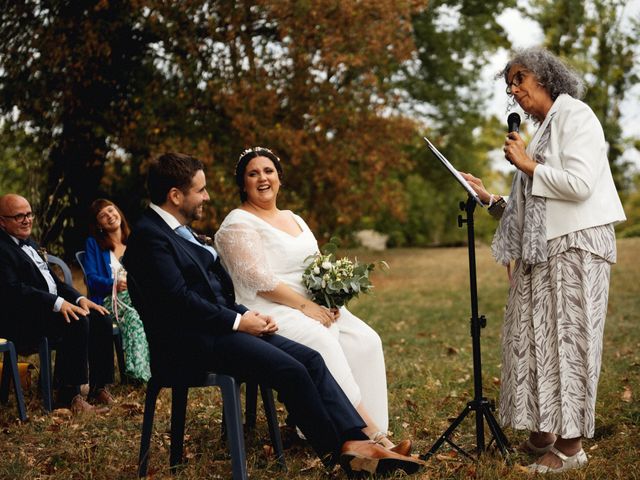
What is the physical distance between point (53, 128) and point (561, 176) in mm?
11351

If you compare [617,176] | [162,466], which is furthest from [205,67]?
[617,176]

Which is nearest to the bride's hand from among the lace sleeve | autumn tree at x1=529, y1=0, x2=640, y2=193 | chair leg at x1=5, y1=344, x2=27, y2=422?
the lace sleeve

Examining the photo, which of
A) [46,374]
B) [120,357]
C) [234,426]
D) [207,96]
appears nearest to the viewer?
[234,426]

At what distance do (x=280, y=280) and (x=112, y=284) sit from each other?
2.46 m

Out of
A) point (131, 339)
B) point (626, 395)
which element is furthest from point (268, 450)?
point (626, 395)

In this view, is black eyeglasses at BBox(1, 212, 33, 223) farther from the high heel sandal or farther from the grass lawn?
the high heel sandal

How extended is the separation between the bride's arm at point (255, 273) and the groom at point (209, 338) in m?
0.52

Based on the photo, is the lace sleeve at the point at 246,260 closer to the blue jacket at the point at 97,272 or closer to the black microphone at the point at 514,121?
Result: the black microphone at the point at 514,121

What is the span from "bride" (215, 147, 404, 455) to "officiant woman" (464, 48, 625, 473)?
2.96 feet

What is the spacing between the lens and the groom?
3934 mm

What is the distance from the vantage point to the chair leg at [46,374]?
5.77 meters

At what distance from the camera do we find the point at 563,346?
4191 millimetres

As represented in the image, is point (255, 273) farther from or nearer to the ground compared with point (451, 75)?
nearer to the ground

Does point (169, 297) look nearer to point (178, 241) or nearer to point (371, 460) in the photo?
point (178, 241)
